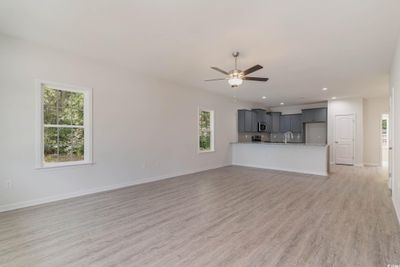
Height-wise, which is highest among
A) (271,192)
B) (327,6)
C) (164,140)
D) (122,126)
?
(327,6)

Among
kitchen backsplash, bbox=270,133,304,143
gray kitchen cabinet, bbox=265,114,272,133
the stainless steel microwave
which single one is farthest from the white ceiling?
kitchen backsplash, bbox=270,133,304,143

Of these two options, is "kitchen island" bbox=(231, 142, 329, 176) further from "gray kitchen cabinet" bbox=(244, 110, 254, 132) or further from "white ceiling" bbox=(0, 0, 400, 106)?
"white ceiling" bbox=(0, 0, 400, 106)

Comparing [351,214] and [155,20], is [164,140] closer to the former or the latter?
[155,20]

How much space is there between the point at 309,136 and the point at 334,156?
1647mm

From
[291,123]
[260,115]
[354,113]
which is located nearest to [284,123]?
[291,123]

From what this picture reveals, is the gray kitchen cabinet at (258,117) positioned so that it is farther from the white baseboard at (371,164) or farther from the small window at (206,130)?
the white baseboard at (371,164)

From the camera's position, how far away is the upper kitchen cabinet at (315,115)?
918 cm

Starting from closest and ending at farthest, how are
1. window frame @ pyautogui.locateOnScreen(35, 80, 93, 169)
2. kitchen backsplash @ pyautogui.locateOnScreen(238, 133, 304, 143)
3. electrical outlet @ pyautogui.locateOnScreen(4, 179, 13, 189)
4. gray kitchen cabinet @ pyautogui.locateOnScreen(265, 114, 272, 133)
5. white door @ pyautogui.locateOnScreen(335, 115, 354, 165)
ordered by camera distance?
1. electrical outlet @ pyautogui.locateOnScreen(4, 179, 13, 189)
2. window frame @ pyautogui.locateOnScreen(35, 80, 93, 169)
3. white door @ pyautogui.locateOnScreen(335, 115, 354, 165)
4. kitchen backsplash @ pyautogui.locateOnScreen(238, 133, 304, 143)
5. gray kitchen cabinet @ pyautogui.locateOnScreen(265, 114, 272, 133)

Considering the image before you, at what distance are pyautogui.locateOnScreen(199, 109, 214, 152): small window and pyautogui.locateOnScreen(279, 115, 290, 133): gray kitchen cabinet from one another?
4.84 metres

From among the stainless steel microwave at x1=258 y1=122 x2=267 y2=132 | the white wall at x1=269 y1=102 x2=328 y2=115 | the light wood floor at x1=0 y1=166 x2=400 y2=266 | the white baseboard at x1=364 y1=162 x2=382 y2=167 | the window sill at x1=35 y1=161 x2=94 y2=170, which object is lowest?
the light wood floor at x1=0 y1=166 x2=400 y2=266

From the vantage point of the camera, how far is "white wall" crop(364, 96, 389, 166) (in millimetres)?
8078

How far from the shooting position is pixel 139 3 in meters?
2.47

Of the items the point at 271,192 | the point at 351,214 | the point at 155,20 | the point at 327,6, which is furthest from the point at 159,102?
the point at 351,214

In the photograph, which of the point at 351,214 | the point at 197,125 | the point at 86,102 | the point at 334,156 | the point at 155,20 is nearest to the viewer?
the point at 155,20
